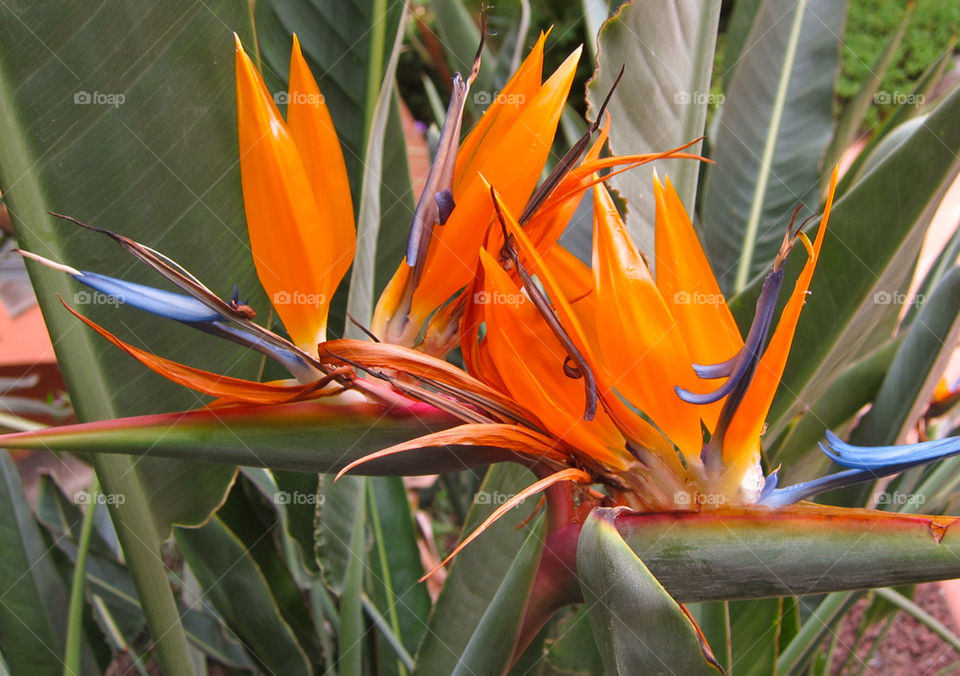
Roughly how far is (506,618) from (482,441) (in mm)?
97

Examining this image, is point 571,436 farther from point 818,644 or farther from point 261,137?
point 818,644

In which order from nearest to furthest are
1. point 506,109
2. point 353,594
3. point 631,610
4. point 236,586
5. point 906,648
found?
point 631,610, point 506,109, point 353,594, point 236,586, point 906,648

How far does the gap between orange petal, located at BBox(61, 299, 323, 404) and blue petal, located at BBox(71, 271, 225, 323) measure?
16mm

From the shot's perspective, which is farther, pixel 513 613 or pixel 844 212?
pixel 844 212

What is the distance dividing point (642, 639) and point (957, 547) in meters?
0.11

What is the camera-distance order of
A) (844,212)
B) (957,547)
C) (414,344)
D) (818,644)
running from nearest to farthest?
(957,547), (414,344), (844,212), (818,644)

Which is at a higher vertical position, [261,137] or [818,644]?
[261,137]

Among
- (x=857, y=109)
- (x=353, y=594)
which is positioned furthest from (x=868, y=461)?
(x=857, y=109)

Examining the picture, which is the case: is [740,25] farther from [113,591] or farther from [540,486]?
[113,591]

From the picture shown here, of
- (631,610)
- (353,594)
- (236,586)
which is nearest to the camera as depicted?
(631,610)

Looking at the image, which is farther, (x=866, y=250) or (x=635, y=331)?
(x=866, y=250)

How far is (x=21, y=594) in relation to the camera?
2.04 ft

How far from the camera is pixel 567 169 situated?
35 centimetres

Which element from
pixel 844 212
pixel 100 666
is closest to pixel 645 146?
pixel 844 212
